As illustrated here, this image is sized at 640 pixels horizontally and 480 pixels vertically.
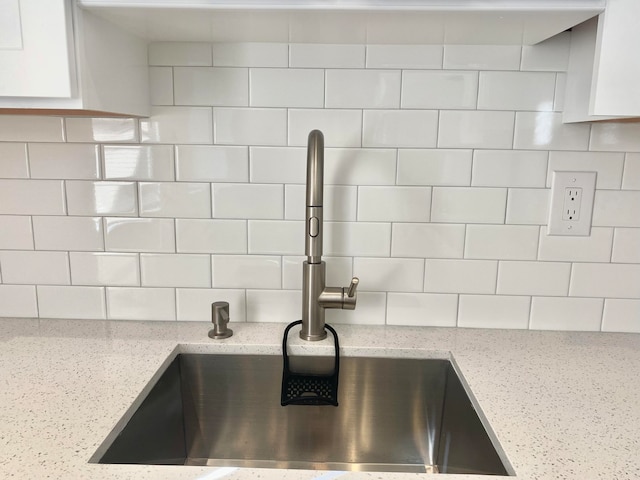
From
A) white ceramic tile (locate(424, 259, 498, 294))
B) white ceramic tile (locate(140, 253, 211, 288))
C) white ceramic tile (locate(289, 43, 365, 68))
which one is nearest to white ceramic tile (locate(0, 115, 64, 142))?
white ceramic tile (locate(140, 253, 211, 288))

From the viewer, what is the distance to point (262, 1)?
0.72 m

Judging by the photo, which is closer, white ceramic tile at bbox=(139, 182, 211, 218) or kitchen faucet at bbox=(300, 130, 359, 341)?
kitchen faucet at bbox=(300, 130, 359, 341)

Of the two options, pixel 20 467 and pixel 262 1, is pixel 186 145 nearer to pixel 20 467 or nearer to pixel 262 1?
pixel 262 1

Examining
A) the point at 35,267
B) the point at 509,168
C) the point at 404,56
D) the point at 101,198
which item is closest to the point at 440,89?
the point at 404,56

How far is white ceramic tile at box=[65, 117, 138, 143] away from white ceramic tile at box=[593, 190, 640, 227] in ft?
3.38

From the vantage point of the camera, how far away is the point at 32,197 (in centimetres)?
107

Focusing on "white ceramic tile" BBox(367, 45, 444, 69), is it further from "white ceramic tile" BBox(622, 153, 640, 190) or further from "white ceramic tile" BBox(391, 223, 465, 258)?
"white ceramic tile" BBox(622, 153, 640, 190)

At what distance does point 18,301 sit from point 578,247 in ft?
4.26

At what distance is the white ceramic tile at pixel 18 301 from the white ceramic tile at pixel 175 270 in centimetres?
27

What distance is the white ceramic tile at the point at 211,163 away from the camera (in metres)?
1.04

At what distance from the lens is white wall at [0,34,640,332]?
Answer: 1.01 metres

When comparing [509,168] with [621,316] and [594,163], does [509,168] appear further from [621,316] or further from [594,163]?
[621,316]

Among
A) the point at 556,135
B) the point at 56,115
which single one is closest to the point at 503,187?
the point at 556,135

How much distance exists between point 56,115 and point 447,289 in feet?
3.07
